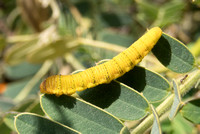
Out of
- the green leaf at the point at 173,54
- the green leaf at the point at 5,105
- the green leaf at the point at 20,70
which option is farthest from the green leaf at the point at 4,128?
the green leaf at the point at 20,70

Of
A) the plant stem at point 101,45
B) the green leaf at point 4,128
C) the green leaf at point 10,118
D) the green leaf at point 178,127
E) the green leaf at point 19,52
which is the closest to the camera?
the green leaf at point 10,118

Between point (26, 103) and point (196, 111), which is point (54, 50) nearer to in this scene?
point (26, 103)

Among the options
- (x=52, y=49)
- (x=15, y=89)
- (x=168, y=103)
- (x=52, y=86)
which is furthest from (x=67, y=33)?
(x=168, y=103)

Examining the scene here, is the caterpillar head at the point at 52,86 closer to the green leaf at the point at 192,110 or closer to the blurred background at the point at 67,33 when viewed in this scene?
the green leaf at the point at 192,110

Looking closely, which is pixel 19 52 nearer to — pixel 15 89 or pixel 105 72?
pixel 15 89

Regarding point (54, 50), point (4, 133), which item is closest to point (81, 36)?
point (54, 50)
